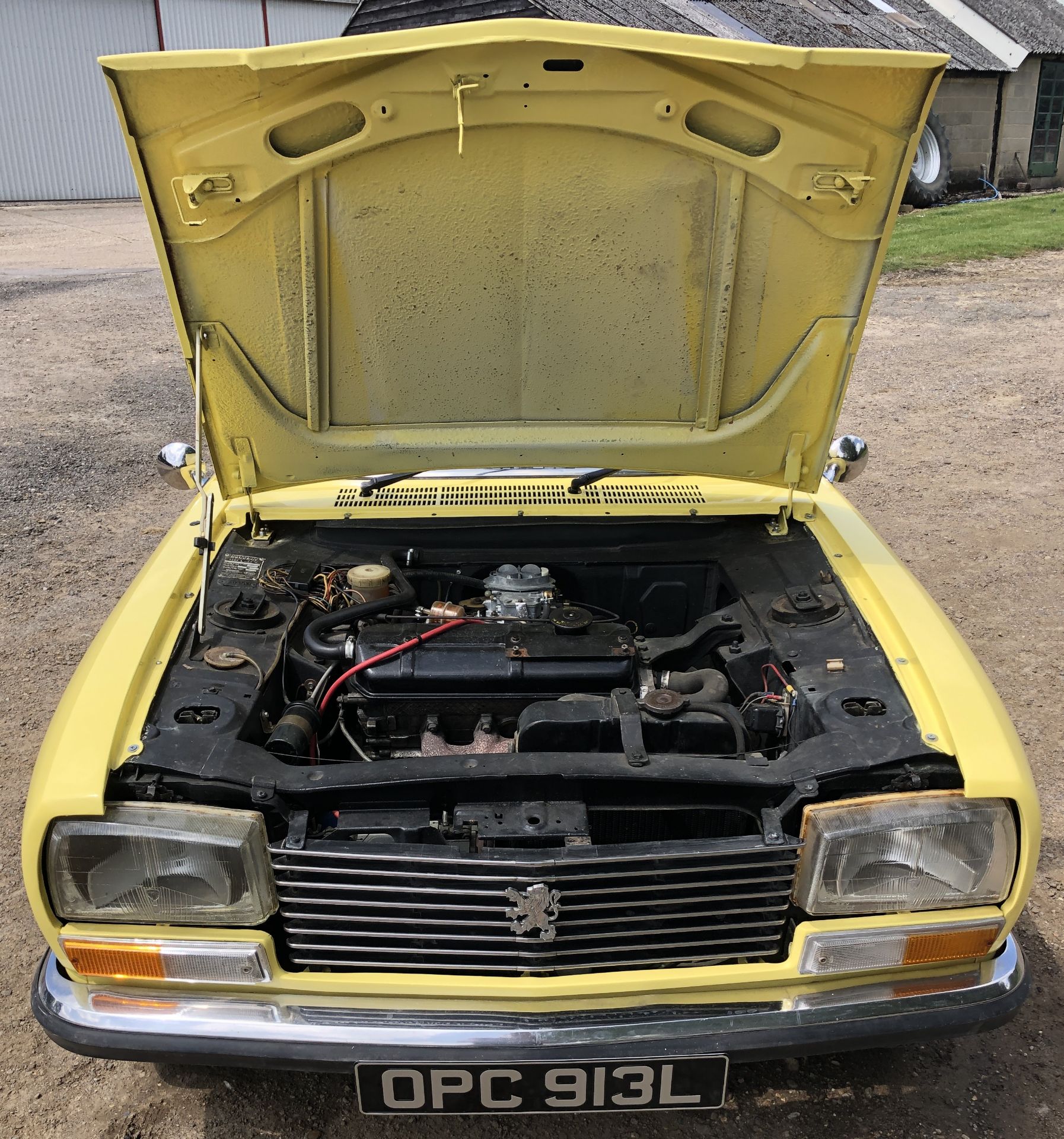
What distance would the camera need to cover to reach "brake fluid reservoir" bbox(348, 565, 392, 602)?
2666mm

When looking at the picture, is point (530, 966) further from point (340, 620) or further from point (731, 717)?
point (340, 620)

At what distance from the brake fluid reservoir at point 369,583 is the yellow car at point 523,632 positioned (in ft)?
0.05

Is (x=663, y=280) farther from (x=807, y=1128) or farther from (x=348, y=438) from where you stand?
(x=807, y=1128)

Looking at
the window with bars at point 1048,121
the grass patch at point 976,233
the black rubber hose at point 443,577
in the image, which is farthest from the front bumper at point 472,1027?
the window with bars at point 1048,121

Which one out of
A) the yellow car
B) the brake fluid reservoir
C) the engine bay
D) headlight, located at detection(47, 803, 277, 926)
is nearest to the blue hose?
the yellow car

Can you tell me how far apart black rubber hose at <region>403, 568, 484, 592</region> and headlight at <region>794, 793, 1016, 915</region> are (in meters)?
1.26

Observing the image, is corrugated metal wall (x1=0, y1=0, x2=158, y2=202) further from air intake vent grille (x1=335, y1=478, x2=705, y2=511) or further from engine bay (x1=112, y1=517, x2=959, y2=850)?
engine bay (x1=112, y1=517, x2=959, y2=850)

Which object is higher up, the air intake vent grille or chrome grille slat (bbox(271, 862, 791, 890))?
the air intake vent grille

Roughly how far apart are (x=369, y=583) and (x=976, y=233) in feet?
44.1

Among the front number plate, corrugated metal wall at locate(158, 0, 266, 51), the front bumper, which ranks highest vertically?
corrugated metal wall at locate(158, 0, 266, 51)

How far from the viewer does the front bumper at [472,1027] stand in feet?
6.12

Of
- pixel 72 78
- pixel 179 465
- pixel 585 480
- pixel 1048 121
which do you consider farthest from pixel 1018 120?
pixel 179 465

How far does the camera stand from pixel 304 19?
859 inches

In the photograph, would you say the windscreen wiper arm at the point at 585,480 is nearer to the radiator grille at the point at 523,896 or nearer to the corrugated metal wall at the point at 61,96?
the radiator grille at the point at 523,896
